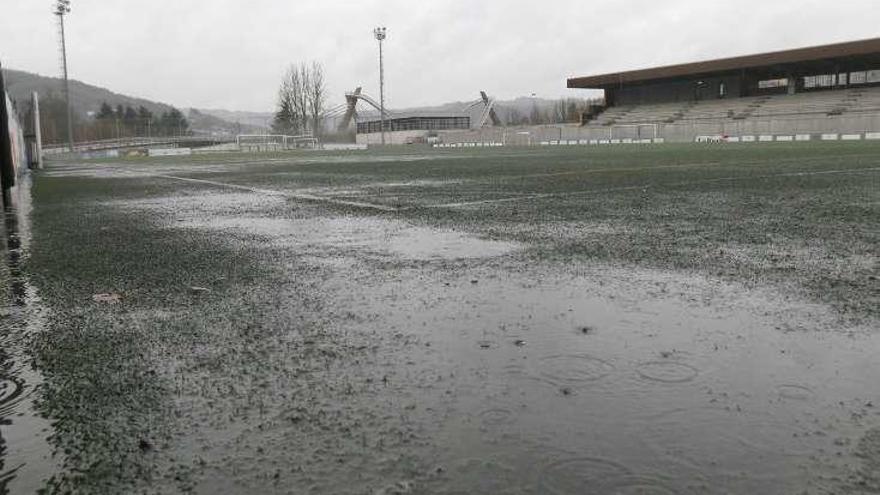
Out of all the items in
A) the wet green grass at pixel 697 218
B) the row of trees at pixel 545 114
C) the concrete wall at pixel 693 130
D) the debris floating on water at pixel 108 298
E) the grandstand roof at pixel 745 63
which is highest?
the row of trees at pixel 545 114

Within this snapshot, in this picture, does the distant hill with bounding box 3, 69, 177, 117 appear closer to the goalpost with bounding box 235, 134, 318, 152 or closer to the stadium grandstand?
the goalpost with bounding box 235, 134, 318, 152

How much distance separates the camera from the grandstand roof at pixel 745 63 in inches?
1897

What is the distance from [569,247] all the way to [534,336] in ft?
8.12

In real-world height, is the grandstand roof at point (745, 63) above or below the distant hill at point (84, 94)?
below

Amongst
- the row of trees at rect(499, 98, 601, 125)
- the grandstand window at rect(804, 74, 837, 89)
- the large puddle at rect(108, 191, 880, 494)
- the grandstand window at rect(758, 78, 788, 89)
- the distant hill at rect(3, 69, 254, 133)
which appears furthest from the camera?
the distant hill at rect(3, 69, 254, 133)

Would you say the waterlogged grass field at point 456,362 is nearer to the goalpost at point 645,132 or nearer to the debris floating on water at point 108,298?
the debris floating on water at point 108,298

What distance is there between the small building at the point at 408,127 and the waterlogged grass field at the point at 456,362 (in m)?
83.6

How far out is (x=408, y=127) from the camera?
97312 mm

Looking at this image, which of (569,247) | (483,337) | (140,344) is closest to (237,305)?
(140,344)

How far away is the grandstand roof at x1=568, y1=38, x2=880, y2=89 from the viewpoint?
158 ft

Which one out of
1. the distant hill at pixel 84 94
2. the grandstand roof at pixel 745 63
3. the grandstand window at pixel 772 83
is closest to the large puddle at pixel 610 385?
the grandstand roof at pixel 745 63

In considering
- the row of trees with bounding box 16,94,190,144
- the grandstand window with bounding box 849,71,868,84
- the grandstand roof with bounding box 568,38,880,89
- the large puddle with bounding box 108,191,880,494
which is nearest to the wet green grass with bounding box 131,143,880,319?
the large puddle with bounding box 108,191,880,494

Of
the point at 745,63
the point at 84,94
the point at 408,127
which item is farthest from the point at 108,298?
the point at 84,94

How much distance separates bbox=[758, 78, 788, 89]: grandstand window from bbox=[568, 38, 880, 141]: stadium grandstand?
79 mm
